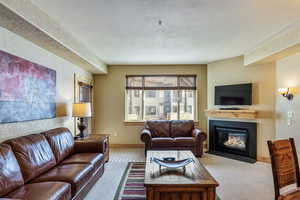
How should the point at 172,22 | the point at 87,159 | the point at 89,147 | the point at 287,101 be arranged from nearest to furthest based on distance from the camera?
the point at 172,22 < the point at 87,159 < the point at 89,147 < the point at 287,101

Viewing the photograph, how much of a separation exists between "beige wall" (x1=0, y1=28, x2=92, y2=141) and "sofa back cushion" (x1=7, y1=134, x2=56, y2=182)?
0.75 feet

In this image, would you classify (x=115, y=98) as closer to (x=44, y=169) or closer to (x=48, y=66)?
(x=48, y=66)

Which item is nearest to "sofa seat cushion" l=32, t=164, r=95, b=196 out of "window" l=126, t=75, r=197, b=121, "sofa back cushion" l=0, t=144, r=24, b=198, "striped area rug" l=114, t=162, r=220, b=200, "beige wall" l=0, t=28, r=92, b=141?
"sofa back cushion" l=0, t=144, r=24, b=198

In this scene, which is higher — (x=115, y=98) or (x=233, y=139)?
(x=115, y=98)

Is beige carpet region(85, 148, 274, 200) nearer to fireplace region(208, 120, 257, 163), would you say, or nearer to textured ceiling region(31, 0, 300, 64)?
fireplace region(208, 120, 257, 163)

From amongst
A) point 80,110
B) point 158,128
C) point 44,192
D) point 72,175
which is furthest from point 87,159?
point 158,128

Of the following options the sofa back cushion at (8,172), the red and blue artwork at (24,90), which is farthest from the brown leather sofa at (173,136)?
the sofa back cushion at (8,172)

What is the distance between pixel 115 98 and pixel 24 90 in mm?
3413

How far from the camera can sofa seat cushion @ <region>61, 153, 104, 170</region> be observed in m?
3.00

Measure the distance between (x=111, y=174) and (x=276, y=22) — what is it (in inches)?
149

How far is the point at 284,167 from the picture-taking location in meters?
1.64

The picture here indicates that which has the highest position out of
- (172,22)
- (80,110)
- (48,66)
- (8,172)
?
(172,22)

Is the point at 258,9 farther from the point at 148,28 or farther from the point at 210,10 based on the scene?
the point at 148,28

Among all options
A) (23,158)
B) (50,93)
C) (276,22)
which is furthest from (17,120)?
(276,22)
